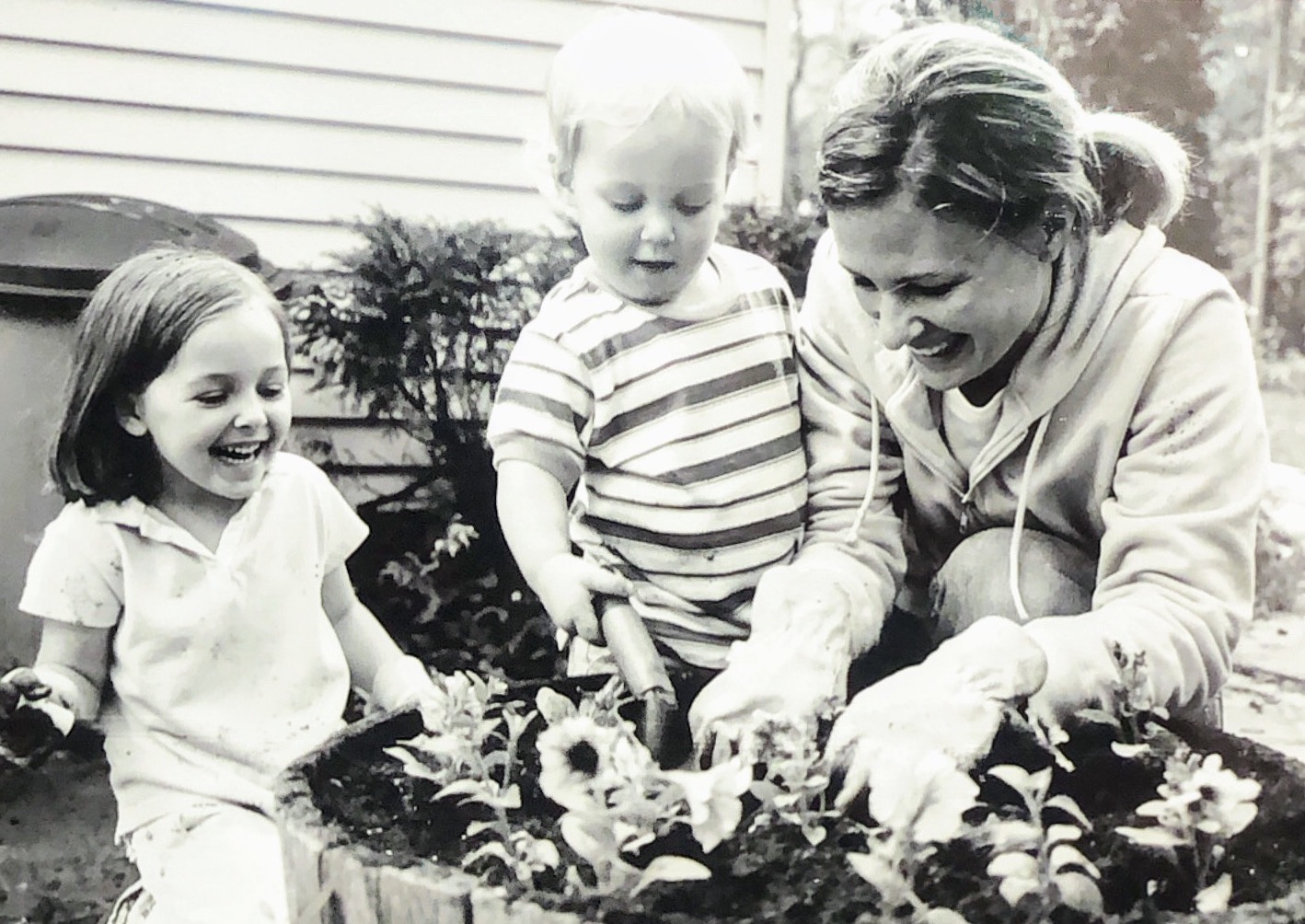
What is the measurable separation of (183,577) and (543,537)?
22 centimetres

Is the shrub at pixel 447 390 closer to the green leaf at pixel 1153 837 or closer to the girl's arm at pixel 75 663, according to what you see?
the girl's arm at pixel 75 663

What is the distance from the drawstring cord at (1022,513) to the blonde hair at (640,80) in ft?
0.86

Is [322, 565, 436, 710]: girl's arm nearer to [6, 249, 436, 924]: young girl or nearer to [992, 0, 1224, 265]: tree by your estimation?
[6, 249, 436, 924]: young girl

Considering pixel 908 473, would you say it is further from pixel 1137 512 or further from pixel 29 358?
pixel 29 358

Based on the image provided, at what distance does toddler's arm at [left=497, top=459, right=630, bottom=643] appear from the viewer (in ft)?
2.46

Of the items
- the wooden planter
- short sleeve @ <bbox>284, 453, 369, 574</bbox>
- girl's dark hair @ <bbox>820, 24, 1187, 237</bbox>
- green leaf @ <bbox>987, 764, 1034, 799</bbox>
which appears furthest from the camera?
short sleeve @ <bbox>284, 453, 369, 574</bbox>

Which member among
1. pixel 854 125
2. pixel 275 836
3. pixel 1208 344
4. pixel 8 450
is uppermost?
pixel 854 125

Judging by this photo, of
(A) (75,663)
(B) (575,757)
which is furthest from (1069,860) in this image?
(A) (75,663)

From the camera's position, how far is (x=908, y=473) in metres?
0.82

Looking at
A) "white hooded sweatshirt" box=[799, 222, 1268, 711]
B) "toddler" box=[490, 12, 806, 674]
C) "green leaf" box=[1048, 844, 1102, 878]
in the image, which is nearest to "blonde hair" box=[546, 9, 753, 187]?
"toddler" box=[490, 12, 806, 674]

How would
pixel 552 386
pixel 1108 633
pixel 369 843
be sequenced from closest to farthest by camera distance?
pixel 369 843, pixel 1108 633, pixel 552 386

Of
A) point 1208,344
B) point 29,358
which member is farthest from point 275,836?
point 1208,344

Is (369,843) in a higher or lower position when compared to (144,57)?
lower

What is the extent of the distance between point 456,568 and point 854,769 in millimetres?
332
